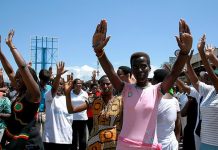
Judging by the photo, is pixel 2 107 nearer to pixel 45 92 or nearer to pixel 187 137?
pixel 45 92

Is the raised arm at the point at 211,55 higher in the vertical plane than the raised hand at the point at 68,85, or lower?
higher

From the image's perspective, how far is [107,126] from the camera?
177 inches

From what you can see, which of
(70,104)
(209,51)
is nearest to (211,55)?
(209,51)

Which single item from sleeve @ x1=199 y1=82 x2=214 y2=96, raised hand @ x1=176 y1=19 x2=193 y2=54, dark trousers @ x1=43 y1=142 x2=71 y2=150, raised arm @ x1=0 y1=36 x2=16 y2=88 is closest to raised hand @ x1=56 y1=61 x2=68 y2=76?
raised arm @ x1=0 y1=36 x2=16 y2=88

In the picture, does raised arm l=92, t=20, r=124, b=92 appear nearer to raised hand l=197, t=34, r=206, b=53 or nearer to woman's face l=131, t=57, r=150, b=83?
woman's face l=131, t=57, r=150, b=83

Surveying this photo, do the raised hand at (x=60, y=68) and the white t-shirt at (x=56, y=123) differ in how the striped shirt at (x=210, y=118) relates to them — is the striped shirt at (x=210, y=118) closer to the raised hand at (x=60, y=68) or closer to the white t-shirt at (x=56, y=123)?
the raised hand at (x=60, y=68)

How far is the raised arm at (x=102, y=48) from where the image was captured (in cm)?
342

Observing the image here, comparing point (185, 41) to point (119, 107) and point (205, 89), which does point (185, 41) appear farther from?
point (205, 89)

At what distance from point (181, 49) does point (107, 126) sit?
5.43 ft

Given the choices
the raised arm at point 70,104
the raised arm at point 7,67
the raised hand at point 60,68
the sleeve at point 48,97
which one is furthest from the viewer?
the sleeve at point 48,97

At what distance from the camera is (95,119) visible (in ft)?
15.3

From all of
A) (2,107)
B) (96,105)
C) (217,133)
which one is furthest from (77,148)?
(217,133)

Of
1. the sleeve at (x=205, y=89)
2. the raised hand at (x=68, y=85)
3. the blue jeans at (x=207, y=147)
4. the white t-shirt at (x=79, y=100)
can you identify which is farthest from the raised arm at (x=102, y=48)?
the white t-shirt at (x=79, y=100)

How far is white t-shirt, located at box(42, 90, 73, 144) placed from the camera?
703 centimetres
